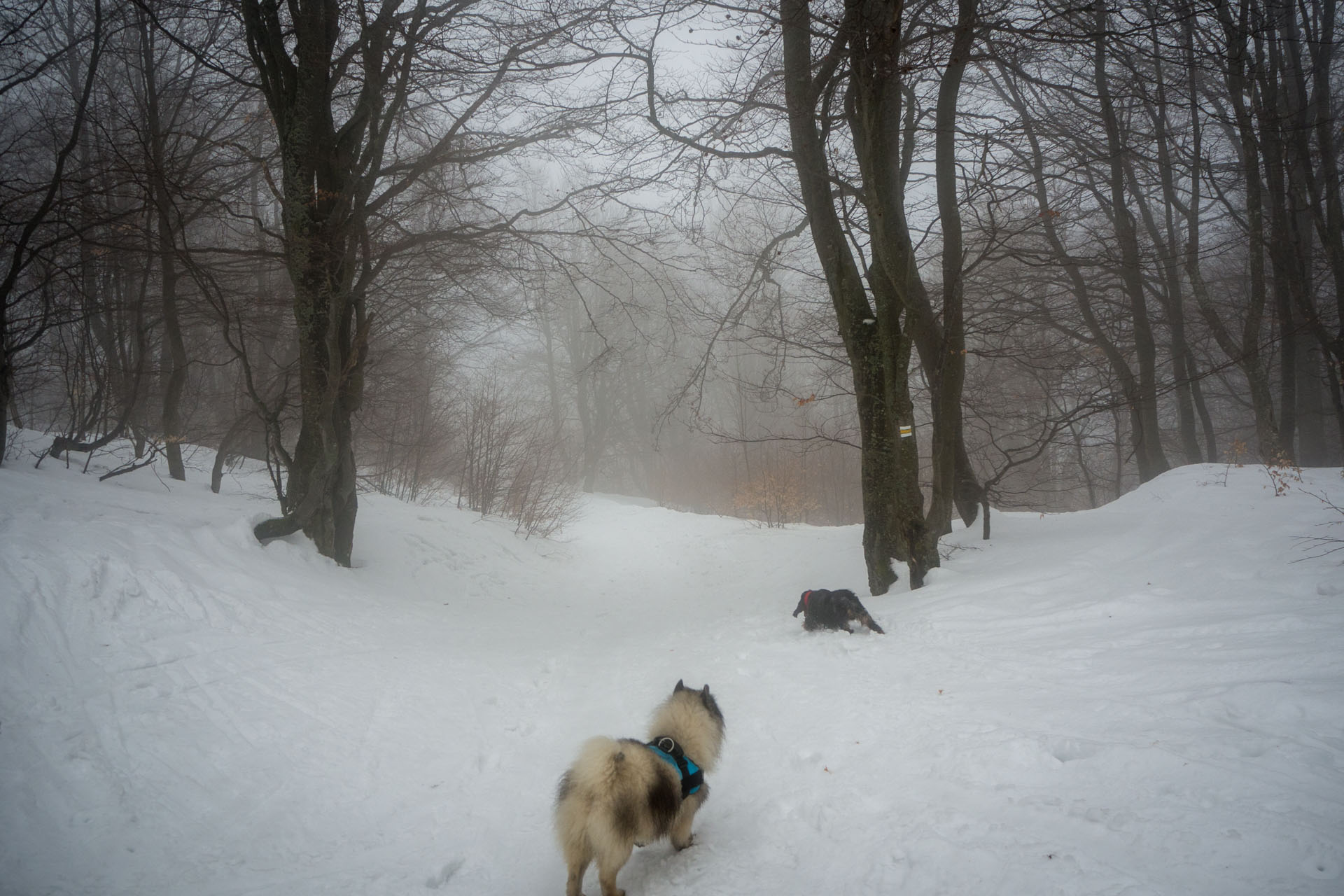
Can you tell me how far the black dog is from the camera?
5.91 meters

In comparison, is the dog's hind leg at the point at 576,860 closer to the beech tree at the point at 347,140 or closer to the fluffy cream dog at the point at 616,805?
the fluffy cream dog at the point at 616,805

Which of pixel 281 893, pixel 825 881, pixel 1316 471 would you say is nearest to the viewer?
pixel 825 881

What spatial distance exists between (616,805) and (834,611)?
3.88 metres

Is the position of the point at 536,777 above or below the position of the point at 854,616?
below

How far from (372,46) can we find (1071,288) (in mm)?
12422

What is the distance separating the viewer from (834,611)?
608 cm

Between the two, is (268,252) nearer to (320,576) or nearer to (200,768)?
(320,576)

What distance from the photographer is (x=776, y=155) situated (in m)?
7.96

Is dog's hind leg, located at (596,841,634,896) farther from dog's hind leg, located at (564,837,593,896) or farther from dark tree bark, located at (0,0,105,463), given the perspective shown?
dark tree bark, located at (0,0,105,463)

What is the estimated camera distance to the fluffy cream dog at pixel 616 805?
2654mm

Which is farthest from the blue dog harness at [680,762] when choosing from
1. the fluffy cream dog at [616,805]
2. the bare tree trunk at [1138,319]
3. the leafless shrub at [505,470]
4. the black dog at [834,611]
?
the leafless shrub at [505,470]

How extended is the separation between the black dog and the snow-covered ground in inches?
7.0

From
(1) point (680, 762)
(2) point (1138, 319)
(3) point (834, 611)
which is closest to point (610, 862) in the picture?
(1) point (680, 762)

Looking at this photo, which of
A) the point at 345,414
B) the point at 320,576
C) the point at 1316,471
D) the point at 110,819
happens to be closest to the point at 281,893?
the point at 110,819
